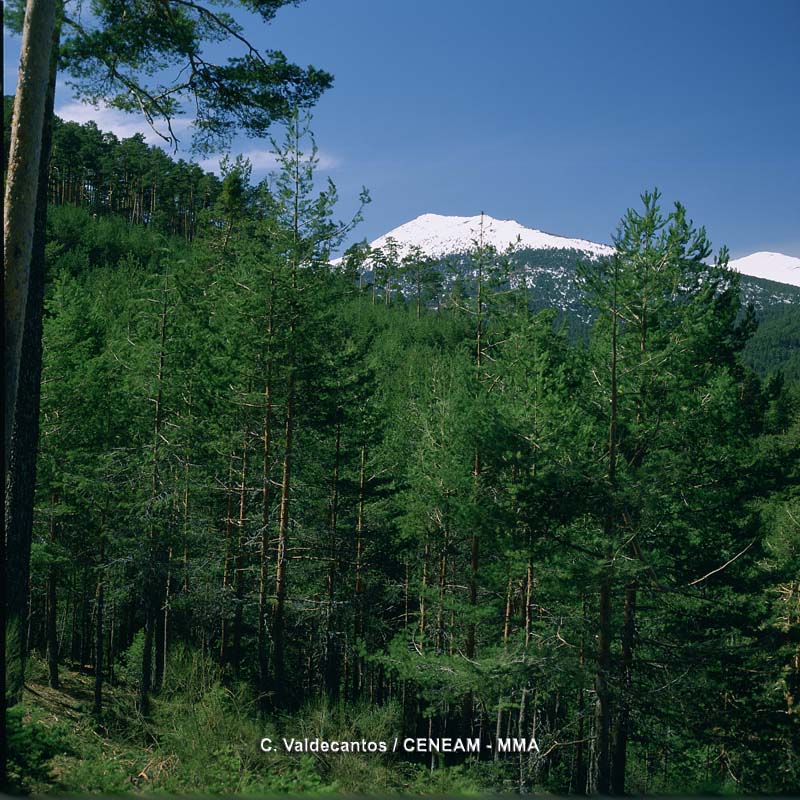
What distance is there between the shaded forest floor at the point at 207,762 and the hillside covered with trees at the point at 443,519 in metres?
0.05

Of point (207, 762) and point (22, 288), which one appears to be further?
point (207, 762)

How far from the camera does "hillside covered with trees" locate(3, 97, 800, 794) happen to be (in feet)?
31.5

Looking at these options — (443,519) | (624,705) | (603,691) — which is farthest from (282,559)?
(624,705)

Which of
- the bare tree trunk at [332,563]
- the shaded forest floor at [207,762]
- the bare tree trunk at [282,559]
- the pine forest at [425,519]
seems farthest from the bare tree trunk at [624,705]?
the bare tree trunk at [332,563]

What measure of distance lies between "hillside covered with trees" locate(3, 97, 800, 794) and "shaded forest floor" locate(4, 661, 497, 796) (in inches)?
2.0

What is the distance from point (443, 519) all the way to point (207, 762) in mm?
8512

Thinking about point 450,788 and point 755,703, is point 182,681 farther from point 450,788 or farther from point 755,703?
point 755,703

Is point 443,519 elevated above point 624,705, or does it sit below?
above

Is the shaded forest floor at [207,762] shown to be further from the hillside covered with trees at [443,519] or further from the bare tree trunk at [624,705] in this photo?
the bare tree trunk at [624,705]

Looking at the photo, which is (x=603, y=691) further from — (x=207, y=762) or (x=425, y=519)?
(x=425, y=519)

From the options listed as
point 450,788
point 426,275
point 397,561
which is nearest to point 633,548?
point 450,788

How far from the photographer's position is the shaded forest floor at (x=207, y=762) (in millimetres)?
5492

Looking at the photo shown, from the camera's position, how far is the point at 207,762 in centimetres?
708

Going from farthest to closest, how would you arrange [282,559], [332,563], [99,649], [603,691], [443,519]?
[332,563], [99,649], [443,519], [282,559], [603,691]
